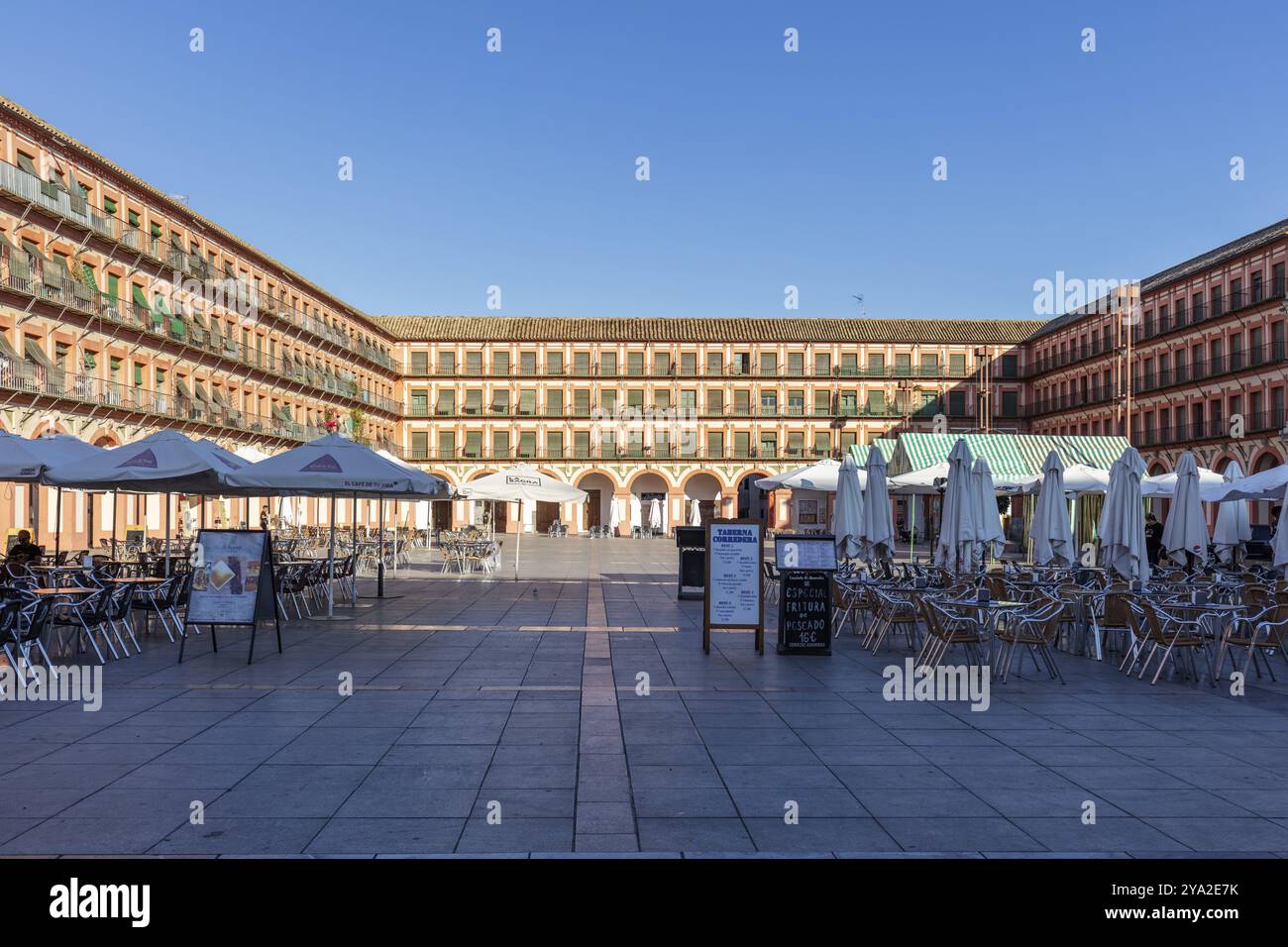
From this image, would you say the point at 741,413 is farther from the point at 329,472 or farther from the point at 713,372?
the point at 329,472

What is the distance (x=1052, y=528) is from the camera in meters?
14.4

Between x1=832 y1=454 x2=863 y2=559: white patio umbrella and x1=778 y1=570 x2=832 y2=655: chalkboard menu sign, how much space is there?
4.37m

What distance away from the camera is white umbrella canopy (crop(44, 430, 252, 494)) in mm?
12188

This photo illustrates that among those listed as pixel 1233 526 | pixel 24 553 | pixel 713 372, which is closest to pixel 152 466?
pixel 24 553

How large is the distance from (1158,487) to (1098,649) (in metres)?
12.6

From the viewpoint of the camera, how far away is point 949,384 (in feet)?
199

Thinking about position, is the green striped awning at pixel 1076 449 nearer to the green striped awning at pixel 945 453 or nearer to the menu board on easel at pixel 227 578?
the green striped awning at pixel 945 453

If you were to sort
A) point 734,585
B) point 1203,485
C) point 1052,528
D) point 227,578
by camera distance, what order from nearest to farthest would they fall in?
point 227,578 → point 734,585 → point 1052,528 → point 1203,485

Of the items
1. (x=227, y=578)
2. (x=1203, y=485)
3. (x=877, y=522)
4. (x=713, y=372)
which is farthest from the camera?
(x=713, y=372)

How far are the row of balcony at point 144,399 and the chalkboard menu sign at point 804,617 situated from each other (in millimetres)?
→ 24892

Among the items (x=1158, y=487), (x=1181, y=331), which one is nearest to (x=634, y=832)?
(x=1158, y=487)

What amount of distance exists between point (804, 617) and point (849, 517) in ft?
15.6

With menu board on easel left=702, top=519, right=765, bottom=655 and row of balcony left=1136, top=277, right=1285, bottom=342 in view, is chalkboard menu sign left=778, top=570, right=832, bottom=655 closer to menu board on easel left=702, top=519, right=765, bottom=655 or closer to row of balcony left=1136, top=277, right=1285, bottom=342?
menu board on easel left=702, top=519, right=765, bottom=655
